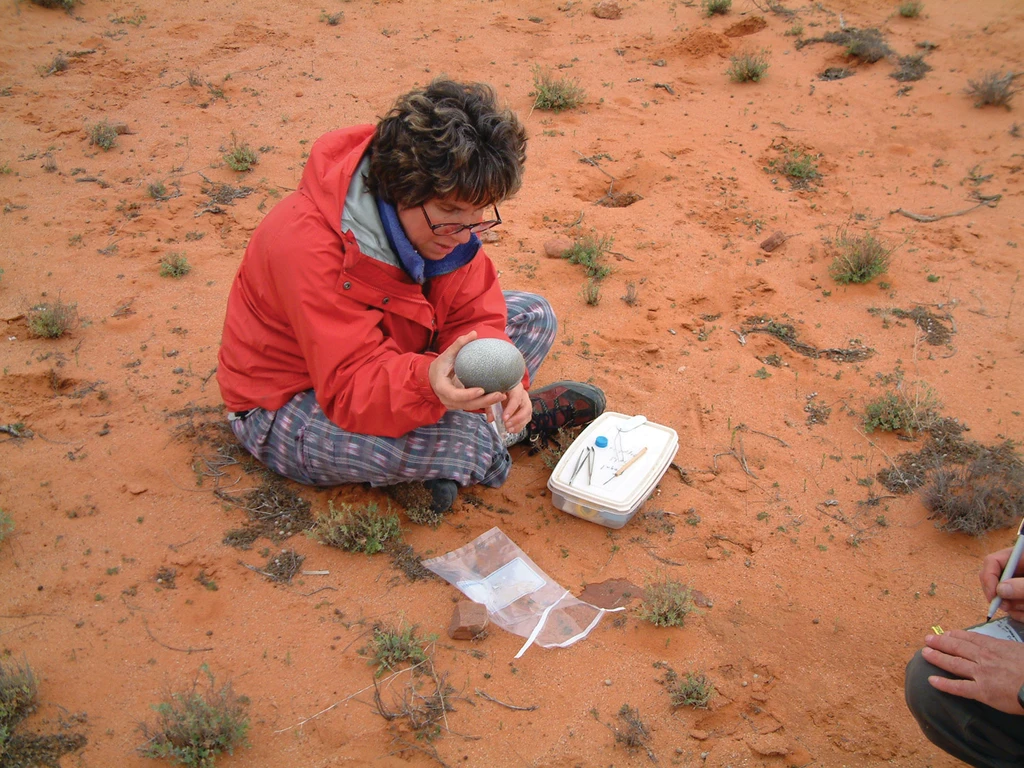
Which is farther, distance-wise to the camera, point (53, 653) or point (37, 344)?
point (37, 344)

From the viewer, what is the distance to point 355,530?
2605 mm

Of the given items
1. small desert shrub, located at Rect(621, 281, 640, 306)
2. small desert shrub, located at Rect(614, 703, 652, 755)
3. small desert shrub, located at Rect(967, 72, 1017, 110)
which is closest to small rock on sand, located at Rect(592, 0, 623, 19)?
small desert shrub, located at Rect(967, 72, 1017, 110)

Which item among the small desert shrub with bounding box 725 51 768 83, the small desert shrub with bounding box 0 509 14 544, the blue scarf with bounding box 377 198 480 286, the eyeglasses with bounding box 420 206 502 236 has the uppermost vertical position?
the small desert shrub with bounding box 725 51 768 83

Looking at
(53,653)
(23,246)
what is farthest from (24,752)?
(23,246)

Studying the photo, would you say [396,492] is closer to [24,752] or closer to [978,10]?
[24,752]

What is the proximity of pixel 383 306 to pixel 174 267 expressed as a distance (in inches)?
84.7

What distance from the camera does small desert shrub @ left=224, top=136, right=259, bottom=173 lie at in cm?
505

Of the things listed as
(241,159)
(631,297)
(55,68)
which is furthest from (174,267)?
(55,68)

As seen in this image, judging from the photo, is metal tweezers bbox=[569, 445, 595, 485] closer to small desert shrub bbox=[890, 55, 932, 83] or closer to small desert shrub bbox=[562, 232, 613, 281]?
small desert shrub bbox=[562, 232, 613, 281]

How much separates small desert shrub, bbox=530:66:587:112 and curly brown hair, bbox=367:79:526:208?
3.96 m

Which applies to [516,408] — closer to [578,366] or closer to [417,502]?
[417,502]

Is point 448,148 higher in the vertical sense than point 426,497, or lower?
higher

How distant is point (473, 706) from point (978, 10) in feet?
26.8

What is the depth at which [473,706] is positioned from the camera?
2162 mm
